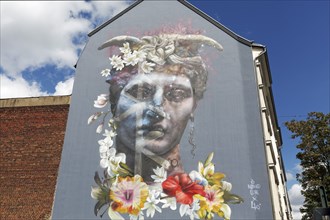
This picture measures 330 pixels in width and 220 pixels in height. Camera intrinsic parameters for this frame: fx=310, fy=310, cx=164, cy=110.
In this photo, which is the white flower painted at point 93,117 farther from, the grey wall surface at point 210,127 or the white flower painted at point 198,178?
the white flower painted at point 198,178

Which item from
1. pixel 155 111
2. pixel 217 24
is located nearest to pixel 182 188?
pixel 155 111

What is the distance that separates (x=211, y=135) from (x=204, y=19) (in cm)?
522

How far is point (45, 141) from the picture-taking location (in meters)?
13.0

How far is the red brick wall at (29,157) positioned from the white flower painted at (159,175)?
424 cm

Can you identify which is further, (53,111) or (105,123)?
(53,111)

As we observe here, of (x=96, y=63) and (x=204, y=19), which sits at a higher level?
(x=204, y=19)

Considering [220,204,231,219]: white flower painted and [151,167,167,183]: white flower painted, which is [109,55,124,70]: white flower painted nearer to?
[151,167,167,183]: white flower painted

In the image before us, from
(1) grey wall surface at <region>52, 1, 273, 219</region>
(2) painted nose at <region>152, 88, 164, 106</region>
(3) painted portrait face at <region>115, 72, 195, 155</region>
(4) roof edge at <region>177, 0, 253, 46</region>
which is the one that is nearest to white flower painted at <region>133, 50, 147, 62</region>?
(3) painted portrait face at <region>115, 72, 195, 155</region>

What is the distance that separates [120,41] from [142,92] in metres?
2.92

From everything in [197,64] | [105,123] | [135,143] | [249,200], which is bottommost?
[249,200]

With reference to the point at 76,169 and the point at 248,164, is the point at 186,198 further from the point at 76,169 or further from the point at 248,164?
the point at 76,169

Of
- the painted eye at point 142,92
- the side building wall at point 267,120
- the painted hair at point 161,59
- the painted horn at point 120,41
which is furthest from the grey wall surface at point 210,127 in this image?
the painted eye at point 142,92

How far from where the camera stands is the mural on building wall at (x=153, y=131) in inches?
412

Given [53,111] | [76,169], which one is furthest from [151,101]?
[53,111]
